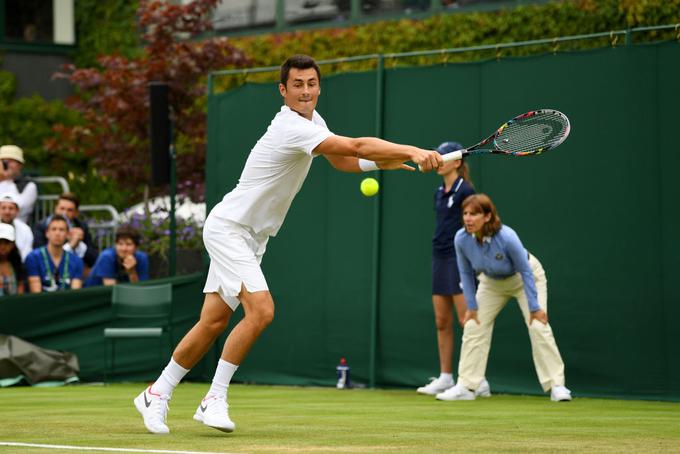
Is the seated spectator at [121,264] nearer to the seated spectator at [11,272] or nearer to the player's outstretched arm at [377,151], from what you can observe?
the seated spectator at [11,272]

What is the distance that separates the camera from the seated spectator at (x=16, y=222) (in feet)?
42.0

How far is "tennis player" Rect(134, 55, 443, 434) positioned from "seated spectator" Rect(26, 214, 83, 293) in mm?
6039

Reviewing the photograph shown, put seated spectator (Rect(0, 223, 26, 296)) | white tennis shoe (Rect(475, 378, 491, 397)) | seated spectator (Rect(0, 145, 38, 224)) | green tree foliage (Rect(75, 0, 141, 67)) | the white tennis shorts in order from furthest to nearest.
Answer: green tree foliage (Rect(75, 0, 141, 67)) < seated spectator (Rect(0, 145, 38, 224)) < seated spectator (Rect(0, 223, 26, 296)) < white tennis shoe (Rect(475, 378, 491, 397)) < the white tennis shorts

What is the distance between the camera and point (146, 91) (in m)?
17.4

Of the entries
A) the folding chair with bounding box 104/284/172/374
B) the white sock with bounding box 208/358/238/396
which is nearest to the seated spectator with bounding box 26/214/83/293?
the folding chair with bounding box 104/284/172/374

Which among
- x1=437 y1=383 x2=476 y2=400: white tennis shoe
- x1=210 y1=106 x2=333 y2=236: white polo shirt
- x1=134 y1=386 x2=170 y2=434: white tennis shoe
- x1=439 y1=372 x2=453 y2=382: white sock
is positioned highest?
x1=210 y1=106 x2=333 y2=236: white polo shirt

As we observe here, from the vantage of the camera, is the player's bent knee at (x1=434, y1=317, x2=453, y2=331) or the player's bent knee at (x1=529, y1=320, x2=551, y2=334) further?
the player's bent knee at (x1=434, y1=317, x2=453, y2=331)

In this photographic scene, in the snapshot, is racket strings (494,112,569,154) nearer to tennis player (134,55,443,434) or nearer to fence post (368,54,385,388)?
tennis player (134,55,443,434)

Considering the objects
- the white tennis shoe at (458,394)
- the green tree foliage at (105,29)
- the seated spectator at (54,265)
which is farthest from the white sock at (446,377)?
the green tree foliage at (105,29)

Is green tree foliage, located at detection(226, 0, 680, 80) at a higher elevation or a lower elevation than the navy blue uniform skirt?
higher

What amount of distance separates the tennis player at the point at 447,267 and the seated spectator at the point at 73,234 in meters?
4.32

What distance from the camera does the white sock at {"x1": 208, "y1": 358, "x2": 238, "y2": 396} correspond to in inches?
274

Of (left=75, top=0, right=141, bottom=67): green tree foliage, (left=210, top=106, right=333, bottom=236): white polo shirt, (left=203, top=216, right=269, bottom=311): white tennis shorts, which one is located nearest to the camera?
(left=210, top=106, right=333, bottom=236): white polo shirt

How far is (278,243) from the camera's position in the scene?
1300 centimetres
